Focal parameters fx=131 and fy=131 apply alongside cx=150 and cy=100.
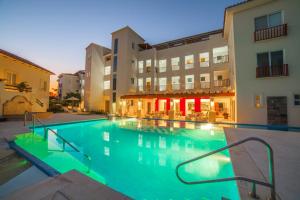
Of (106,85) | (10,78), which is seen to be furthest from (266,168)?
(106,85)

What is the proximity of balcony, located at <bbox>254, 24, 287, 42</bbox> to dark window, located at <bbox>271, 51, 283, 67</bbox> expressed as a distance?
1.34m

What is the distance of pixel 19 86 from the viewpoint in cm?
1435

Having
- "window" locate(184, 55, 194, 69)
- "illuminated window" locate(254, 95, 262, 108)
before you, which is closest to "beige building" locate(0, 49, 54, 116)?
"window" locate(184, 55, 194, 69)

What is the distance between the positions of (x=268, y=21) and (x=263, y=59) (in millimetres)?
3258

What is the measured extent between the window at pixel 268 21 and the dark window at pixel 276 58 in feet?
8.03

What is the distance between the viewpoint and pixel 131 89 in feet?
73.2

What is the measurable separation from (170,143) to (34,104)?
Result: 18.7 m

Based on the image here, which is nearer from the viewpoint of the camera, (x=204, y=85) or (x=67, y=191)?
(x=67, y=191)

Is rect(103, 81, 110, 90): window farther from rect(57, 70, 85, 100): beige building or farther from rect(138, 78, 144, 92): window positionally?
rect(57, 70, 85, 100): beige building

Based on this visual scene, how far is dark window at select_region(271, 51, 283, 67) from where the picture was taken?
10.7 metres

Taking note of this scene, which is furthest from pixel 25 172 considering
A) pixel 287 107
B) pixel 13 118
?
pixel 287 107

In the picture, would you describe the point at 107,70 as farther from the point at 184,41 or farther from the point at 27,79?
the point at 184,41

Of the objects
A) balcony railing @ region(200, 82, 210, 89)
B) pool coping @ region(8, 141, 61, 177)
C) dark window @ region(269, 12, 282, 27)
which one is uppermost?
dark window @ region(269, 12, 282, 27)

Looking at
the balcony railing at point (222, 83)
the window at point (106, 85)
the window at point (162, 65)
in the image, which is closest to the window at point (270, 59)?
the balcony railing at point (222, 83)
